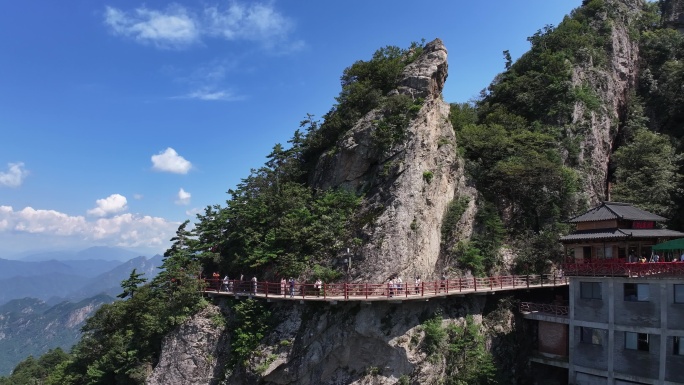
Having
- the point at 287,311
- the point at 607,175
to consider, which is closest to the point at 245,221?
the point at 287,311

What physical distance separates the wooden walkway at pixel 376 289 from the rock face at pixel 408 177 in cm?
188

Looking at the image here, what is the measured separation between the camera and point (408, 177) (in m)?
33.8

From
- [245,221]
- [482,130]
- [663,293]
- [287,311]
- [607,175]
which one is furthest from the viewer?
[607,175]

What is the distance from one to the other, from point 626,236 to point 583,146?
821 inches

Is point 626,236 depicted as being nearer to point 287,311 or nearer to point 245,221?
point 287,311

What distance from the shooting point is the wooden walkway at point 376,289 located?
2778cm

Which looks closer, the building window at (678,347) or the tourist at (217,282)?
the building window at (678,347)

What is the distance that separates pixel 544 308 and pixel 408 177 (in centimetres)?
1412

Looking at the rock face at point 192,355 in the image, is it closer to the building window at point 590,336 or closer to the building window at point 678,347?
the building window at point 590,336

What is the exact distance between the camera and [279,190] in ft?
131

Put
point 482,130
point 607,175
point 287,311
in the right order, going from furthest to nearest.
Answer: point 607,175 < point 482,130 < point 287,311

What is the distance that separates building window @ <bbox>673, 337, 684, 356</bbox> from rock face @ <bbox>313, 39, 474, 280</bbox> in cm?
1504

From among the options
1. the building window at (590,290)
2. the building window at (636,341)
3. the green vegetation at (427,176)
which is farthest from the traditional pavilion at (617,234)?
the green vegetation at (427,176)

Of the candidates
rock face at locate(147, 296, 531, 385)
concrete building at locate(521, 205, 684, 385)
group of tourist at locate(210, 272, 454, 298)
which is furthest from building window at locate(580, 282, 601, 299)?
group of tourist at locate(210, 272, 454, 298)
